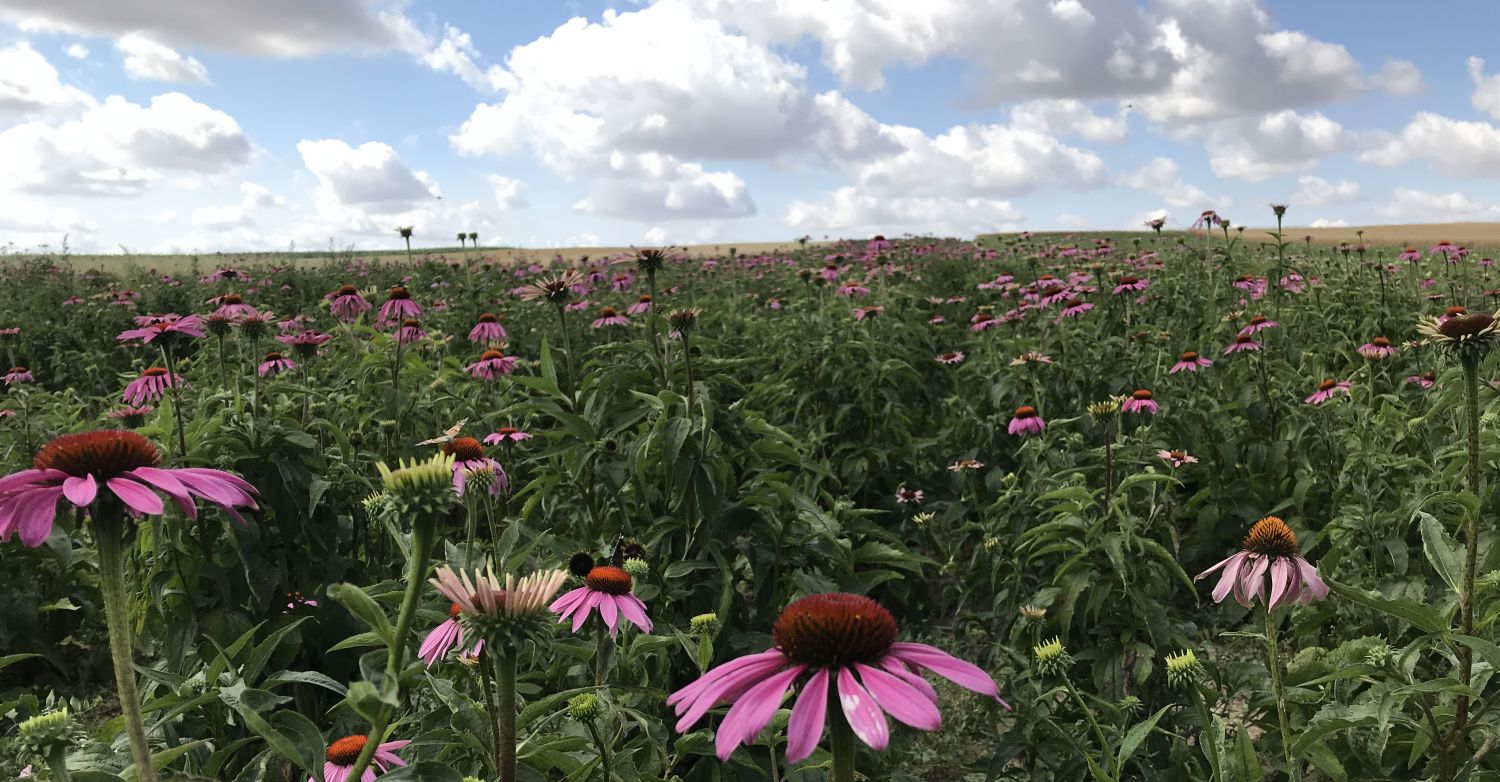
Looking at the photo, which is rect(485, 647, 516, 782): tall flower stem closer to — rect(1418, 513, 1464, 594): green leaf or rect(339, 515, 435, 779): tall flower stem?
rect(339, 515, 435, 779): tall flower stem

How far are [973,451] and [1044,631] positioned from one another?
1.45m

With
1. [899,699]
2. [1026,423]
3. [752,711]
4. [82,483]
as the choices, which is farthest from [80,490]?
[1026,423]

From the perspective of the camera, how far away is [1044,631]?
8.36ft

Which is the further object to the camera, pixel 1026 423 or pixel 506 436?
pixel 1026 423

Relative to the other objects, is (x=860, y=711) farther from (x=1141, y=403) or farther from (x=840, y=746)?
(x=1141, y=403)

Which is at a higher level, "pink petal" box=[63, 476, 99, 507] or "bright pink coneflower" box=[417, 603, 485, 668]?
"pink petal" box=[63, 476, 99, 507]

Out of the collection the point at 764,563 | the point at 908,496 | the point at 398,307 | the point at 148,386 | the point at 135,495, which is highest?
the point at 398,307

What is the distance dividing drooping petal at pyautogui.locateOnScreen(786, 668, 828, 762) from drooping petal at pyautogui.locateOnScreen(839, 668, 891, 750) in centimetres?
2

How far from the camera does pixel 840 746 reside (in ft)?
2.56

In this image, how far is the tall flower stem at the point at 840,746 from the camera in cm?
77

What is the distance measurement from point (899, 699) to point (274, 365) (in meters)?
3.88

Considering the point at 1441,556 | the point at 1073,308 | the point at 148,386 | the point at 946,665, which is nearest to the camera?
the point at 946,665

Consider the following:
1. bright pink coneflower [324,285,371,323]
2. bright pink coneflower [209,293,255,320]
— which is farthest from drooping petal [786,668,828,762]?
bright pink coneflower [324,285,371,323]

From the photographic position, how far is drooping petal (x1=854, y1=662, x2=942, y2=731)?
0.73 metres
